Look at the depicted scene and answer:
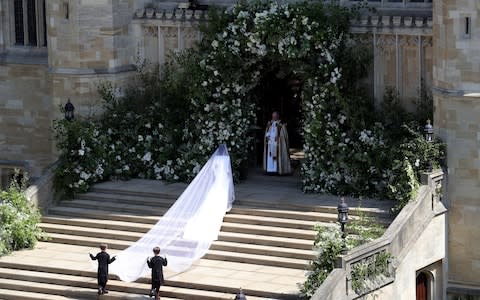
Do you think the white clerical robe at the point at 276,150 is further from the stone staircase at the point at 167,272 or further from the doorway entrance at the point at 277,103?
the stone staircase at the point at 167,272

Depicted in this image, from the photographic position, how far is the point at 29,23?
4297 centimetres

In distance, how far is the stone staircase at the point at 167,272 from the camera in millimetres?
34000

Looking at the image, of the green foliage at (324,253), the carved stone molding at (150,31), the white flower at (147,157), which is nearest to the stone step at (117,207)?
the white flower at (147,157)

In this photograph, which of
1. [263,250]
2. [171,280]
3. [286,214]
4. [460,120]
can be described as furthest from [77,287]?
[460,120]

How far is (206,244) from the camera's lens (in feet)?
117

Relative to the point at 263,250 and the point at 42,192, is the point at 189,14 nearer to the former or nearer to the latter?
the point at 42,192

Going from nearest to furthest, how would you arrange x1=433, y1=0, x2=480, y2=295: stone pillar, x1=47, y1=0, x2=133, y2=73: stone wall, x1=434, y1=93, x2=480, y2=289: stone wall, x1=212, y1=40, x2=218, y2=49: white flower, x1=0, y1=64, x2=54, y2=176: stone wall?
A: x1=433, y1=0, x2=480, y2=295: stone pillar
x1=434, y1=93, x2=480, y2=289: stone wall
x1=212, y1=40, x2=218, y2=49: white flower
x1=47, y1=0, x2=133, y2=73: stone wall
x1=0, y1=64, x2=54, y2=176: stone wall

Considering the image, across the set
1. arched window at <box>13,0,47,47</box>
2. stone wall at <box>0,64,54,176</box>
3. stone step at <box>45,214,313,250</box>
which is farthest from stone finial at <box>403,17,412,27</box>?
arched window at <box>13,0,47,47</box>

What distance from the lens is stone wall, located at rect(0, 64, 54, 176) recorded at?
42625 mm

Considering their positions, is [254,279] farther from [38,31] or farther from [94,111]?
[38,31]

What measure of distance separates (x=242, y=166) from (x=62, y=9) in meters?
5.87

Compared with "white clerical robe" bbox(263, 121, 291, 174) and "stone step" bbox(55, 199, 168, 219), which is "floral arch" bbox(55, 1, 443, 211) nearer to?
"stone step" bbox(55, 199, 168, 219)

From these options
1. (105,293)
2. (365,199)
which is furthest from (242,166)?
(105,293)

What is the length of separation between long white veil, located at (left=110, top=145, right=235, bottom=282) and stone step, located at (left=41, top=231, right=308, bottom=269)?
0.43 metres
